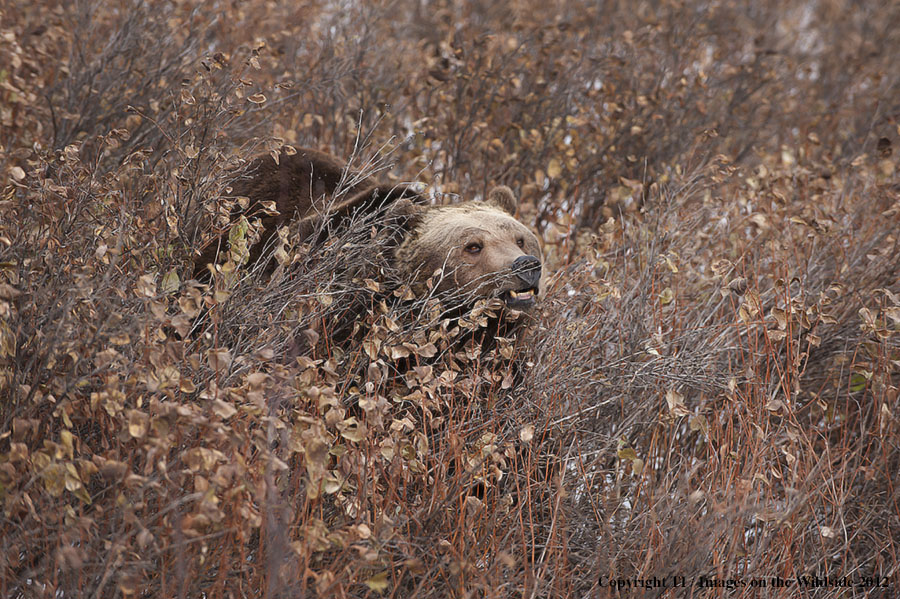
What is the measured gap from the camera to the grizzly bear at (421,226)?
4.11 meters

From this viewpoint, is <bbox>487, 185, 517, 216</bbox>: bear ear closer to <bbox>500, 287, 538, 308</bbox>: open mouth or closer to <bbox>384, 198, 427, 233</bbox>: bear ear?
<bbox>384, 198, 427, 233</bbox>: bear ear

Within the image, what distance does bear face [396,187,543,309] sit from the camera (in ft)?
13.4

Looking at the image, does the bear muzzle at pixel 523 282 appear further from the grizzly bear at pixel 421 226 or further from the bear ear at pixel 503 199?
the bear ear at pixel 503 199

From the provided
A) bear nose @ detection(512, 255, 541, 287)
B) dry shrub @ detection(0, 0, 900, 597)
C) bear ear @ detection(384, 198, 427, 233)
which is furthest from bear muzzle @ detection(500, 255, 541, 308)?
A: bear ear @ detection(384, 198, 427, 233)

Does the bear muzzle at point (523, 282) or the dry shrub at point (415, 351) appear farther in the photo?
the bear muzzle at point (523, 282)

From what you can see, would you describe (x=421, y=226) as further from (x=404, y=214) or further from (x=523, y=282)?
(x=523, y=282)

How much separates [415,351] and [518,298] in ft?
2.73

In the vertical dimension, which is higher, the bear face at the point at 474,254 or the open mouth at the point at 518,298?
the bear face at the point at 474,254

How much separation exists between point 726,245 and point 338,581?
3.57 m

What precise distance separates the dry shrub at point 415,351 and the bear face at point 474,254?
0.17 m

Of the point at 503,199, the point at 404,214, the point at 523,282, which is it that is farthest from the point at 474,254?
the point at 503,199

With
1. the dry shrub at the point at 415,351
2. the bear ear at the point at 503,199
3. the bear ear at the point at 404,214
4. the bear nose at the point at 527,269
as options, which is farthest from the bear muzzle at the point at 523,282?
the bear ear at the point at 503,199

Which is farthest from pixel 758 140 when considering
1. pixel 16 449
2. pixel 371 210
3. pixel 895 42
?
pixel 16 449

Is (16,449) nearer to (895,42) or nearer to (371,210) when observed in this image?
(371,210)
